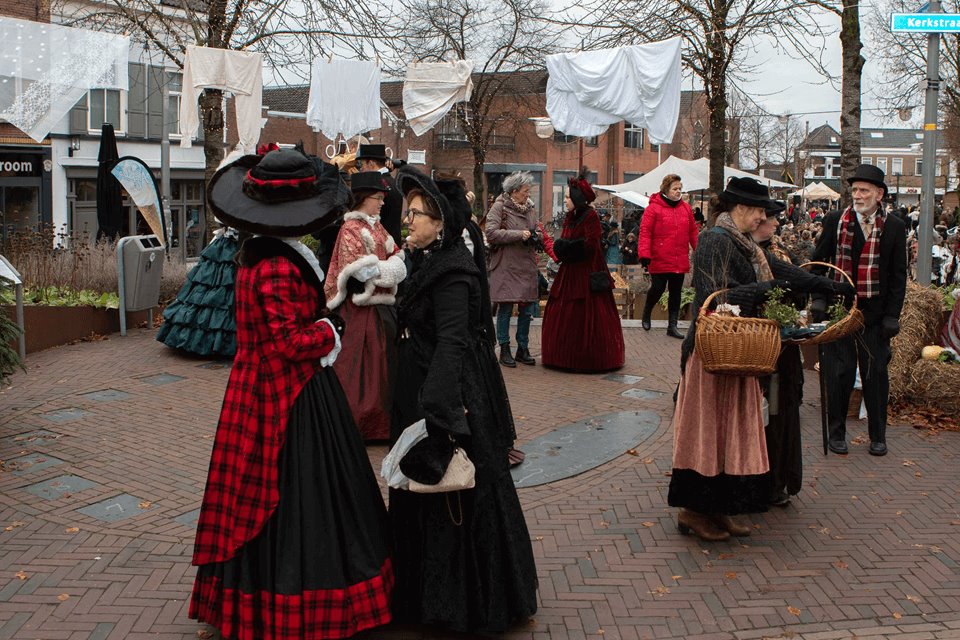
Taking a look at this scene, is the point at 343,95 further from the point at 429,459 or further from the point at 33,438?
the point at 429,459

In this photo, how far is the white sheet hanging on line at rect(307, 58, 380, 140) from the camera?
44.3 ft

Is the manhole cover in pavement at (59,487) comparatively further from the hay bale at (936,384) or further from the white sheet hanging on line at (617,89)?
the white sheet hanging on line at (617,89)

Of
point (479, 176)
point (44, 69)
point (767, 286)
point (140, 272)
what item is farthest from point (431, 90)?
point (479, 176)

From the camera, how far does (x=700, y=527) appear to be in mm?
5145

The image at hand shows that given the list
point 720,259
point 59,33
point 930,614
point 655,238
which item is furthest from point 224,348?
point 930,614

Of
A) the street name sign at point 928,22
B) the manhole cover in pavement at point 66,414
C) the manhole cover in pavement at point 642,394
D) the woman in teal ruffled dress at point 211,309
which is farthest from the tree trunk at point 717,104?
the manhole cover in pavement at point 66,414

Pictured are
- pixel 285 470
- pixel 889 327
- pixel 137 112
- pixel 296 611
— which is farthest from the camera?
pixel 137 112

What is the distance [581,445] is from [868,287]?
2319mm

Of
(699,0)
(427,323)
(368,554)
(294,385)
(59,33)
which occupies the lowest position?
(368,554)

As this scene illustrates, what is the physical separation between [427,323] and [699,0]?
13.5 m

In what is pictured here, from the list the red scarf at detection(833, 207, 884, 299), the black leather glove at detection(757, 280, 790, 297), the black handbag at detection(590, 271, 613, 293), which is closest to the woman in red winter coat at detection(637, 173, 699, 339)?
the black handbag at detection(590, 271, 613, 293)

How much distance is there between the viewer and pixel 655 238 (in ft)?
36.2

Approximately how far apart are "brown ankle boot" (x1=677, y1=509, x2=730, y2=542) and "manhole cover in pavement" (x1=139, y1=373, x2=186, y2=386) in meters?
5.30

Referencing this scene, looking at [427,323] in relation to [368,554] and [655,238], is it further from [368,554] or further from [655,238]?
[655,238]
